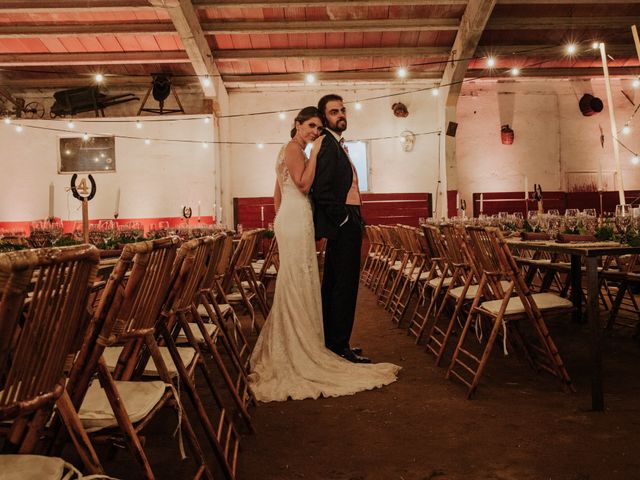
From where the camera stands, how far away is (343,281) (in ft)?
11.3

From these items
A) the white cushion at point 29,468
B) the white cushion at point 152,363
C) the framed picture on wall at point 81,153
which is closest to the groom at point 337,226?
the white cushion at point 152,363

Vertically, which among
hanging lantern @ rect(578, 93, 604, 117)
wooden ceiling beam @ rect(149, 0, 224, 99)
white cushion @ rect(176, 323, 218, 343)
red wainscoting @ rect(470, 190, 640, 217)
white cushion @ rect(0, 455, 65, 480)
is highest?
wooden ceiling beam @ rect(149, 0, 224, 99)

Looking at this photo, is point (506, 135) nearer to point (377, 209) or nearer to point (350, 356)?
point (377, 209)

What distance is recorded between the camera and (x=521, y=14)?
9.46 metres

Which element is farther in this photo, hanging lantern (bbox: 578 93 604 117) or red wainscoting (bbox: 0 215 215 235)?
hanging lantern (bbox: 578 93 604 117)

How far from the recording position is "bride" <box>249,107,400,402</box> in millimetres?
3096

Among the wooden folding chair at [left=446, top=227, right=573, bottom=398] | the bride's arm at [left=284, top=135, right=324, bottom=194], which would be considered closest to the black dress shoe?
the wooden folding chair at [left=446, top=227, right=573, bottom=398]

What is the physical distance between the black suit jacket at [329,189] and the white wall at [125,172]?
808cm

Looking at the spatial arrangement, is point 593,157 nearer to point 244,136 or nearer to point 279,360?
point 244,136

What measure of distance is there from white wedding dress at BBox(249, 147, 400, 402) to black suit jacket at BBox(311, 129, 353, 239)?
71 millimetres

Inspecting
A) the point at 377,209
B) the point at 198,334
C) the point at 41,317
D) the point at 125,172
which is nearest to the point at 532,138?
the point at 377,209

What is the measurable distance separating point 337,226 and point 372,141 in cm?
883

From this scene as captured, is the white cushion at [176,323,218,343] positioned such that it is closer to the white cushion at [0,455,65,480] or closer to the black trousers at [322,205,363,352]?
the black trousers at [322,205,363,352]

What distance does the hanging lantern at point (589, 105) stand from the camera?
11945mm
